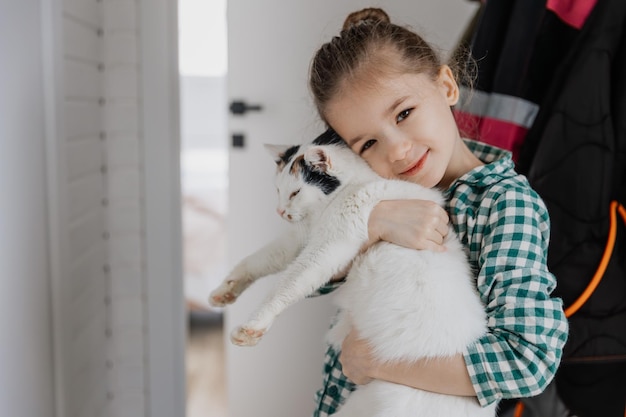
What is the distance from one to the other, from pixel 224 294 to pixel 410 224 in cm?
34

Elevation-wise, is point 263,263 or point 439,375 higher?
point 263,263

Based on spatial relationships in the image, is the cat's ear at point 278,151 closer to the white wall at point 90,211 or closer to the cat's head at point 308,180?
the cat's head at point 308,180

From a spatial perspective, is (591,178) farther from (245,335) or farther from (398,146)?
(245,335)

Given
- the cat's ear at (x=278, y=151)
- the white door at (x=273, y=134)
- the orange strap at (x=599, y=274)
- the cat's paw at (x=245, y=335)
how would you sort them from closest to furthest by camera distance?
the cat's paw at (x=245, y=335)
the cat's ear at (x=278, y=151)
the orange strap at (x=599, y=274)
the white door at (x=273, y=134)

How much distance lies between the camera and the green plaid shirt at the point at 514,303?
93 cm

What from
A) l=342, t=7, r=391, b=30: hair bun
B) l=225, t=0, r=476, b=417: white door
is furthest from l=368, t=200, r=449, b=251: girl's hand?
l=225, t=0, r=476, b=417: white door

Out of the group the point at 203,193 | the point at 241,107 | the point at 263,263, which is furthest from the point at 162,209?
the point at 203,193

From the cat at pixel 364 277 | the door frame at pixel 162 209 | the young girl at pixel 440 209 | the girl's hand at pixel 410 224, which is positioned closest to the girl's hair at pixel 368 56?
the young girl at pixel 440 209

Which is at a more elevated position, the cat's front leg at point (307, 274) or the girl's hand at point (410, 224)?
the girl's hand at point (410, 224)

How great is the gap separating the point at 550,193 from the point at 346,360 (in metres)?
0.55

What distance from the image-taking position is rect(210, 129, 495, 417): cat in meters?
0.94

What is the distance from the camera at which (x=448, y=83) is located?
3.58ft

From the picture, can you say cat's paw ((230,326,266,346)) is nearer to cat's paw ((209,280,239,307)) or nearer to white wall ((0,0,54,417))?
cat's paw ((209,280,239,307))

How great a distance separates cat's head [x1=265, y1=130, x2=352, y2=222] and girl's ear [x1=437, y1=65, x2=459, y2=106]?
187 millimetres
